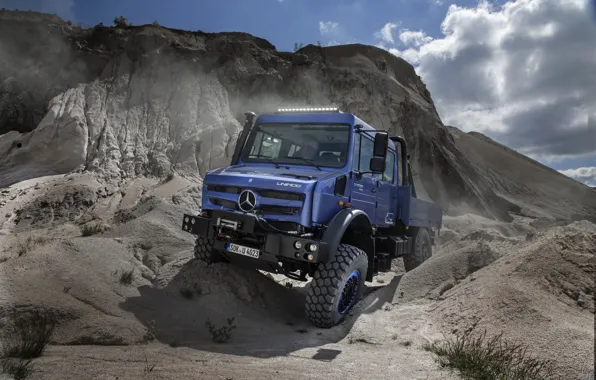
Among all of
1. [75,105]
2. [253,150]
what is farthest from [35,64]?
[253,150]

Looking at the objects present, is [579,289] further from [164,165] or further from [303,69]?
[303,69]

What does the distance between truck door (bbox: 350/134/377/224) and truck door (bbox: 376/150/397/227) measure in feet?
1.05

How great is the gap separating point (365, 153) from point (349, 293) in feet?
7.74

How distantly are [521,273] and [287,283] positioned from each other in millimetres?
4117

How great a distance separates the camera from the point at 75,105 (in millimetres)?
18453

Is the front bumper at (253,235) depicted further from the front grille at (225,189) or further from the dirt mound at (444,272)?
the dirt mound at (444,272)

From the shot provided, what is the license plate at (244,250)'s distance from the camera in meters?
5.72

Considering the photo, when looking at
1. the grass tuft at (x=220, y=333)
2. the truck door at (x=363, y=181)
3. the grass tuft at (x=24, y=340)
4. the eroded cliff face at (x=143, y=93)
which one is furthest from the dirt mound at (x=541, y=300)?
the eroded cliff face at (x=143, y=93)

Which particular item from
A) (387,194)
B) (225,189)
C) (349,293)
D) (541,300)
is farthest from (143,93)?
(541,300)

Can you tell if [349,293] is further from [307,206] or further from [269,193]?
[269,193]

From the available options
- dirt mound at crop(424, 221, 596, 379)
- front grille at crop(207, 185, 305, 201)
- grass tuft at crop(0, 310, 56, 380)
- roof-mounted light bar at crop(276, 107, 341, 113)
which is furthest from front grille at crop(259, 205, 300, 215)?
grass tuft at crop(0, 310, 56, 380)

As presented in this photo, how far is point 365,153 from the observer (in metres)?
7.04

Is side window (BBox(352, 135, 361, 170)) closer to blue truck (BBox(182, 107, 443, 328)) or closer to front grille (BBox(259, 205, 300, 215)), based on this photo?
blue truck (BBox(182, 107, 443, 328))

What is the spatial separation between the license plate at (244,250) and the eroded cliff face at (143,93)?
491 inches
